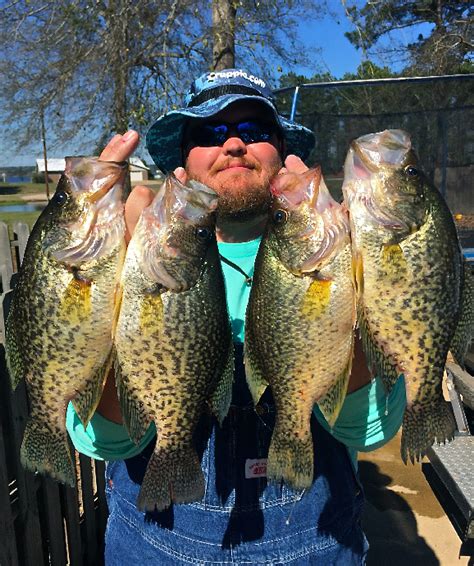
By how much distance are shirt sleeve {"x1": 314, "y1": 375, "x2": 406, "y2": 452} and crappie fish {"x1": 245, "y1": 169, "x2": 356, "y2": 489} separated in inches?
10.0

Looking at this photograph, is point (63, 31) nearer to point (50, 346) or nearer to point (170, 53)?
point (170, 53)

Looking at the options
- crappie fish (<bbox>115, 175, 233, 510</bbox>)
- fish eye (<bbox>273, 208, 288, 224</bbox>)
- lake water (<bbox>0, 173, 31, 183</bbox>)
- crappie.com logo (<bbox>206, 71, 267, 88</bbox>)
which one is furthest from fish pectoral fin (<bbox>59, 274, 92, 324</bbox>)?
lake water (<bbox>0, 173, 31, 183</bbox>)

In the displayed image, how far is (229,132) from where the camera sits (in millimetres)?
2338

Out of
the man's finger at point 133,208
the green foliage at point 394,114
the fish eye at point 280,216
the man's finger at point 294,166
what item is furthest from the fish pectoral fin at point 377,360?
the green foliage at point 394,114

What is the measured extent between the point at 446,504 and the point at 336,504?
1.54 meters

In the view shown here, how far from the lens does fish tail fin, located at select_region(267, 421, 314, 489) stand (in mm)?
1731

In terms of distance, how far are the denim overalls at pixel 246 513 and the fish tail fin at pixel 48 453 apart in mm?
379

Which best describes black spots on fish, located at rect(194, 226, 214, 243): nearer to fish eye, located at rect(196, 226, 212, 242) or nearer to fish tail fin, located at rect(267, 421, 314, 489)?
fish eye, located at rect(196, 226, 212, 242)

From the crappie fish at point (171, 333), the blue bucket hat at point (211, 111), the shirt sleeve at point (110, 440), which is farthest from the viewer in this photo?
the blue bucket hat at point (211, 111)

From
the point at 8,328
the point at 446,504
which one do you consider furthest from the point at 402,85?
the point at 8,328

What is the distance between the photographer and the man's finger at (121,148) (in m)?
1.79

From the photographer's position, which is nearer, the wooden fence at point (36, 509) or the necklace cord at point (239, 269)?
the necklace cord at point (239, 269)

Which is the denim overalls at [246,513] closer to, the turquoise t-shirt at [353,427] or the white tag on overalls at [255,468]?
the white tag on overalls at [255,468]

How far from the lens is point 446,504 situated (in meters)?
3.29
